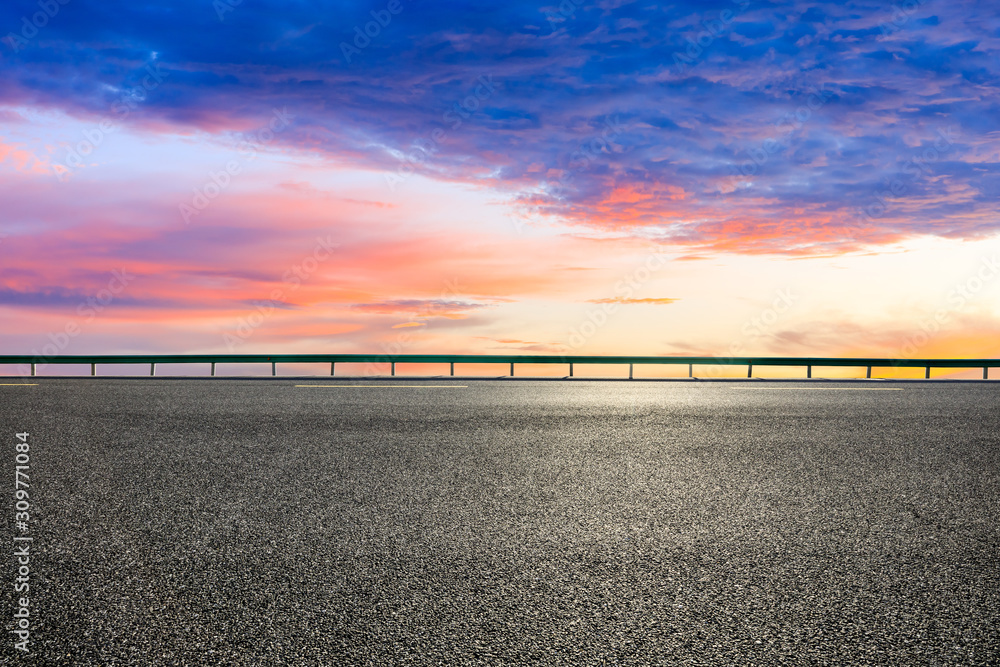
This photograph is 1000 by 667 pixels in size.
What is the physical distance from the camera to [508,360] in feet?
80.0

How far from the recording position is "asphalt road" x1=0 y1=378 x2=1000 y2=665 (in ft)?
12.2

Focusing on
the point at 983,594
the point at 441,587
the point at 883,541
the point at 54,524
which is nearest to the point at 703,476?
the point at 883,541

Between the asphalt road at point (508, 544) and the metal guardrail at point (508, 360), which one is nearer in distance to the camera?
the asphalt road at point (508, 544)

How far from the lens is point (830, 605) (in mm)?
4164

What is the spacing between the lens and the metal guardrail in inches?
952

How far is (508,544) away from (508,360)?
19.1 meters

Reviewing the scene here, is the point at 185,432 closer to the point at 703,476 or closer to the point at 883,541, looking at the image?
the point at 703,476

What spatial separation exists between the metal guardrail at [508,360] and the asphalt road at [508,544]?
12753 millimetres

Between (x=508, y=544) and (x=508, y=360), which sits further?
(x=508, y=360)

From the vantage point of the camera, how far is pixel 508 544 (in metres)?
5.27

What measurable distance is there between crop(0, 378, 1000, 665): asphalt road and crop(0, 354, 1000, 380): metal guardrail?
12.8 meters

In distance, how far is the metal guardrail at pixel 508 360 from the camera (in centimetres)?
2419

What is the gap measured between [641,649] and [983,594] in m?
2.19

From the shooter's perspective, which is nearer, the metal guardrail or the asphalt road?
the asphalt road
